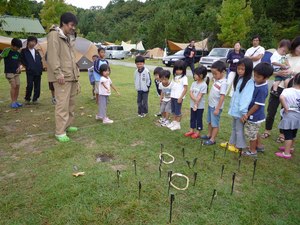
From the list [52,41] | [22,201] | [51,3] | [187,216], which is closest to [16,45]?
[52,41]

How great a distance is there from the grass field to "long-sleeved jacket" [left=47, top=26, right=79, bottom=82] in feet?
4.00

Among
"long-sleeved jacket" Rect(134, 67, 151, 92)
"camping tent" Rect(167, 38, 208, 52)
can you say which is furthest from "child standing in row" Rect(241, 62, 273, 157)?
"camping tent" Rect(167, 38, 208, 52)

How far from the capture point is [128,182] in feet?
10.7

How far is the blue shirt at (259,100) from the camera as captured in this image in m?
3.82

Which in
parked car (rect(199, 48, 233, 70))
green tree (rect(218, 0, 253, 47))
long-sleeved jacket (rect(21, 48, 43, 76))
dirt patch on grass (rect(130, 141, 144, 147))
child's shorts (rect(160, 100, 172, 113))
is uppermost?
green tree (rect(218, 0, 253, 47))

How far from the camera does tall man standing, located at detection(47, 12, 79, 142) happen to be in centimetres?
432

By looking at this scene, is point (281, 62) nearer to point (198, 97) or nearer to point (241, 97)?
point (241, 97)

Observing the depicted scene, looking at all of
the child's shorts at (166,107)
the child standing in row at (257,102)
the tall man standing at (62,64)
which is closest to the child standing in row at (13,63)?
the tall man standing at (62,64)

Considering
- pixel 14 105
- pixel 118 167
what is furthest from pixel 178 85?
pixel 14 105

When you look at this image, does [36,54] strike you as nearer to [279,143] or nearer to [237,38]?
[279,143]

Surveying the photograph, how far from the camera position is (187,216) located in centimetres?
269

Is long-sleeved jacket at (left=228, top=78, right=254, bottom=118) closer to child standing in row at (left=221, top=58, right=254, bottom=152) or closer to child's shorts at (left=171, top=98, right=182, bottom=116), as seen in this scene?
child standing in row at (left=221, top=58, right=254, bottom=152)

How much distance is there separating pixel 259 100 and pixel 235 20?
88.5 ft

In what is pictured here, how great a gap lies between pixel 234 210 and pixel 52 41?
3736 mm
